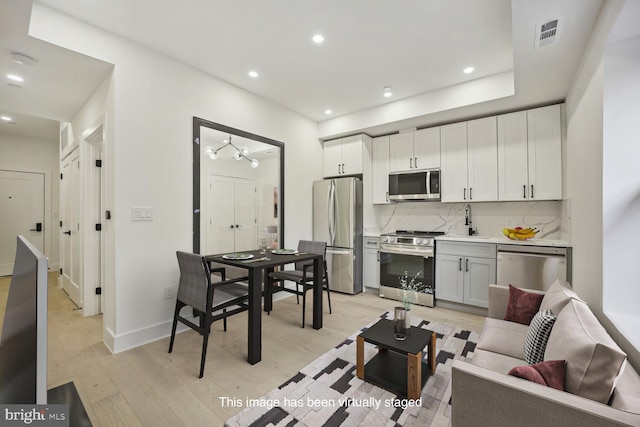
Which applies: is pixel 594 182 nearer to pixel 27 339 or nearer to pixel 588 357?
pixel 588 357

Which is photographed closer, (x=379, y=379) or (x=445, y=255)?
(x=379, y=379)

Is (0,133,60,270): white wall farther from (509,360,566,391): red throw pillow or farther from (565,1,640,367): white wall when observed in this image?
(565,1,640,367): white wall

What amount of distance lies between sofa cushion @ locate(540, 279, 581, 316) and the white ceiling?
1.78m

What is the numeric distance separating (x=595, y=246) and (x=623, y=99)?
3.00 feet

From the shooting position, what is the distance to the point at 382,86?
11.3ft

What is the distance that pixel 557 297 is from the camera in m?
1.75

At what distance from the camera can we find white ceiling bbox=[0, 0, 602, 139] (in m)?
2.09

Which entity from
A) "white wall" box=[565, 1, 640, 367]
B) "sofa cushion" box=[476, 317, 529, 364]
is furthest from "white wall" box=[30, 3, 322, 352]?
"white wall" box=[565, 1, 640, 367]

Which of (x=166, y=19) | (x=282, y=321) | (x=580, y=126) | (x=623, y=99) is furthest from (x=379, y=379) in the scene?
(x=166, y=19)

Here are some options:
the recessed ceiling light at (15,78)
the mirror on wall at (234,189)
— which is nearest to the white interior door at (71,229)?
the recessed ceiling light at (15,78)

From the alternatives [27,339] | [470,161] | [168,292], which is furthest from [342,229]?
[27,339]

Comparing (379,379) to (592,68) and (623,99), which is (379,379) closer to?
(623,99)

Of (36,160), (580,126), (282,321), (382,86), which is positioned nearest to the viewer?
(580,126)

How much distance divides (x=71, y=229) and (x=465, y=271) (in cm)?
531
